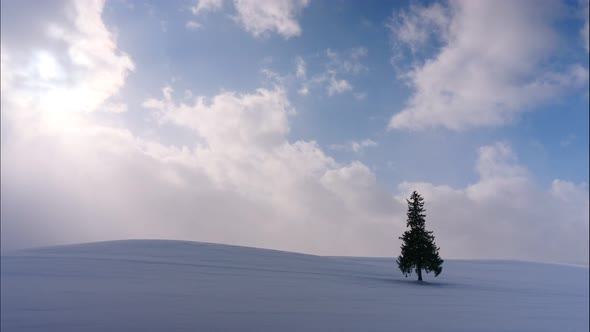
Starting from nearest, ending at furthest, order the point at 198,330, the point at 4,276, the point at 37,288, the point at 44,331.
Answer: the point at 44,331 < the point at 198,330 < the point at 37,288 < the point at 4,276

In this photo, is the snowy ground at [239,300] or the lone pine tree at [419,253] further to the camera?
the lone pine tree at [419,253]

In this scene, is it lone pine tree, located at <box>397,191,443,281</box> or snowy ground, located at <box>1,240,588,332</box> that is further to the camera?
lone pine tree, located at <box>397,191,443,281</box>

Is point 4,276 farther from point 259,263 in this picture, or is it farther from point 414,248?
point 414,248

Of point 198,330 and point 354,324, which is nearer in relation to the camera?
point 198,330

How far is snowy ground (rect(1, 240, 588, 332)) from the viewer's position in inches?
532

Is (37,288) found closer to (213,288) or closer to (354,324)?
(213,288)

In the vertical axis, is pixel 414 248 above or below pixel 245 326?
above

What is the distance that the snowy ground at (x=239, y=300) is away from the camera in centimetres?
1351

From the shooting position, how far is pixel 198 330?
41.0 feet

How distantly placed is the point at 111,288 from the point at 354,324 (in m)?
12.2

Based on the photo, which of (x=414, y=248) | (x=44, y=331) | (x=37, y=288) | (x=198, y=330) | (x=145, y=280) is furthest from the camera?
(x=414, y=248)

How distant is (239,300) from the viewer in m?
17.1

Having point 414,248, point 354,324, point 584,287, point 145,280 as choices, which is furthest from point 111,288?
point 584,287

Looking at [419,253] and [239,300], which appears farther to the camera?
[419,253]
